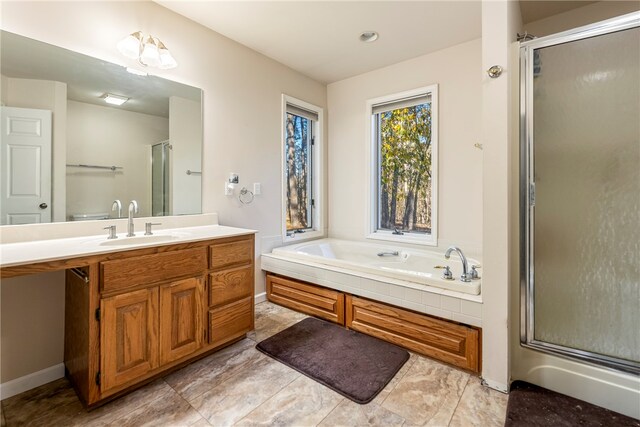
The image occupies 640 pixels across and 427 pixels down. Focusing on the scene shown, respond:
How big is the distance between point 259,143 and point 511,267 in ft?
7.83

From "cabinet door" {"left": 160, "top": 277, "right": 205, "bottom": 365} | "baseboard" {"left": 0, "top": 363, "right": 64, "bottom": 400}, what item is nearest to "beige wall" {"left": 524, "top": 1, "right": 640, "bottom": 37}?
"cabinet door" {"left": 160, "top": 277, "right": 205, "bottom": 365}

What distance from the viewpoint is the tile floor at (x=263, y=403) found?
4.67ft

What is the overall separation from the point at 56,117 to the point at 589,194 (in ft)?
10.3

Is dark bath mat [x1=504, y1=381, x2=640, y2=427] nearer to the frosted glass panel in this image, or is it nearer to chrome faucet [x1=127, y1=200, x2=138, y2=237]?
the frosted glass panel

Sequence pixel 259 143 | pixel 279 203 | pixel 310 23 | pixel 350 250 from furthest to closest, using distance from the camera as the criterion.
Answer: pixel 350 250 → pixel 279 203 → pixel 259 143 → pixel 310 23

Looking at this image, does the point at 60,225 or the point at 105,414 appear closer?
the point at 105,414

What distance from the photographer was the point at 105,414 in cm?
145

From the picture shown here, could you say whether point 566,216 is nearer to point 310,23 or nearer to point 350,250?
point 350,250

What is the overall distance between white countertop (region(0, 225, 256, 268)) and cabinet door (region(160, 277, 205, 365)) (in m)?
0.29

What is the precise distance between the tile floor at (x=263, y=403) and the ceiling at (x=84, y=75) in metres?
1.80

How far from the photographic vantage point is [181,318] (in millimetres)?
1769

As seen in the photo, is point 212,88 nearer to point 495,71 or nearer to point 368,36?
point 368,36

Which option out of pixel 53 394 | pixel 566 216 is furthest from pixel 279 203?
pixel 566 216

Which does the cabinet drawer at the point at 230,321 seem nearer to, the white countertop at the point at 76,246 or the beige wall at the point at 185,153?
the white countertop at the point at 76,246
